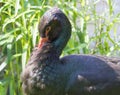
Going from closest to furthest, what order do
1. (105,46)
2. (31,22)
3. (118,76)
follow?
(118,76) → (31,22) → (105,46)

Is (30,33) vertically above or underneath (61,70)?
above

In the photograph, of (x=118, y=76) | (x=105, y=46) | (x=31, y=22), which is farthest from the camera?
(x=105, y=46)

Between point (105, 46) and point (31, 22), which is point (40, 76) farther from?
point (105, 46)

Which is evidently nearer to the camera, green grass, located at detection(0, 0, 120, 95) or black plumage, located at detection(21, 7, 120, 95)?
black plumage, located at detection(21, 7, 120, 95)

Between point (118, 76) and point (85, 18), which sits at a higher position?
point (85, 18)

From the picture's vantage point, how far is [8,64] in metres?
3.46

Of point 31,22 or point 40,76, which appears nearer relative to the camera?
point 40,76

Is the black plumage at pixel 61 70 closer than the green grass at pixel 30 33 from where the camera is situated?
Yes

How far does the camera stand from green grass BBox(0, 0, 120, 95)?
3336 mm

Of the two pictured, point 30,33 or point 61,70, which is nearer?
point 61,70

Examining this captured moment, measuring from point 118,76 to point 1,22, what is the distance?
945mm

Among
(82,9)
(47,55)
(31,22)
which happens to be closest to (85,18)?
(82,9)

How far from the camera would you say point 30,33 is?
3.32 meters

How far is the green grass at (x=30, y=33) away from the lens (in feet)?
10.9
